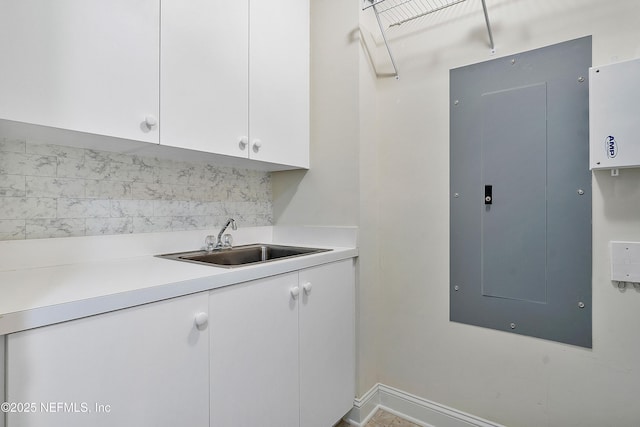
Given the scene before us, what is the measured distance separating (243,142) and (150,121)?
1.34 ft

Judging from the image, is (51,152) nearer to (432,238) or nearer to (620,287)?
(432,238)

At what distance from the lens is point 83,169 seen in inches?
47.8

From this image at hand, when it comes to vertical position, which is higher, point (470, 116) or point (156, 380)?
point (470, 116)

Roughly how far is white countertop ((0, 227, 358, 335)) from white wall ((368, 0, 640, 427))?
422 mm

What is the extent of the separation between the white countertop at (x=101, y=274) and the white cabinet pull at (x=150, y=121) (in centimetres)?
50

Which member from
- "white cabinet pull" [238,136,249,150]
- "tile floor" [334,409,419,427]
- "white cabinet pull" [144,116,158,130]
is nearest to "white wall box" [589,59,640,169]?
"white cabinet pull" [238,136,249,150]

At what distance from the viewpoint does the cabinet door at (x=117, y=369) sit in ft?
2.05

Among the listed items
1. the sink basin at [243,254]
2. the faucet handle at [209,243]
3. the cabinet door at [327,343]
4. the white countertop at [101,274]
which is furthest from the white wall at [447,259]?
the faucet handle at [209,243]

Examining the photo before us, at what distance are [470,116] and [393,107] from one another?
0.42 m

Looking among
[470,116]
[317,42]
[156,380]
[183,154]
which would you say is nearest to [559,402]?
[470,116]

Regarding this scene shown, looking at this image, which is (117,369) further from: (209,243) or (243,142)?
(243,142)

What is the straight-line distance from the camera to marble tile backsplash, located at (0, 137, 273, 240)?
1.07 meters

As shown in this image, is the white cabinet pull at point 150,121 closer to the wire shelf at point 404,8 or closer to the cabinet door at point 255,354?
the cabinet door at point 255,354

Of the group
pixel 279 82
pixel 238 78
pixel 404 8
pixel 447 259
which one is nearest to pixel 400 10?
pixel 404 8
